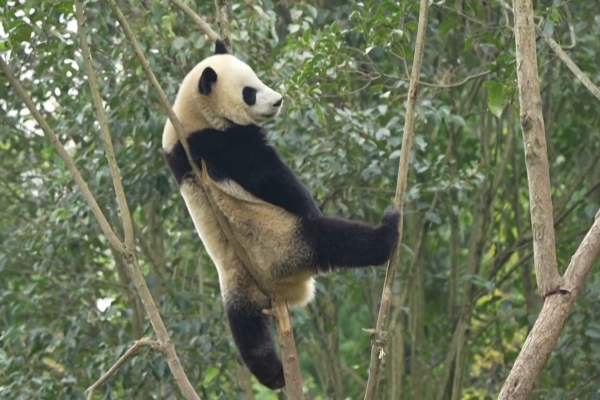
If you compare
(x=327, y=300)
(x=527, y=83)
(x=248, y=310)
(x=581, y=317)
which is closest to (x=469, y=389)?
(x=327, y=300)

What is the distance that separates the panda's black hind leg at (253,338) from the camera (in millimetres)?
4668

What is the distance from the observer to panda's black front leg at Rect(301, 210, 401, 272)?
446 centimetres

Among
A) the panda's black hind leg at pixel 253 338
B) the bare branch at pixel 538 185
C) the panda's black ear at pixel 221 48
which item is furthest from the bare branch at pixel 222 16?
the bare branch at pixel 538 185

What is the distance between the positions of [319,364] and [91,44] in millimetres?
4121

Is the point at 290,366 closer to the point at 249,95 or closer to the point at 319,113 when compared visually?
the point at 249,95

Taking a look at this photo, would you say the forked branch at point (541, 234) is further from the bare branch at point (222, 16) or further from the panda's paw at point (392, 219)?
the bare branch at point (222, 16)

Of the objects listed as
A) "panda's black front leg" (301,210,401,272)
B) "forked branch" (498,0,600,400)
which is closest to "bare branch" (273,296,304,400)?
"panda's black front leg" (301,210,401,272)

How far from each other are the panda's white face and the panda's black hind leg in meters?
0.90

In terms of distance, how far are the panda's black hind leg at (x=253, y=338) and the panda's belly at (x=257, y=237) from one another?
3.0 inches

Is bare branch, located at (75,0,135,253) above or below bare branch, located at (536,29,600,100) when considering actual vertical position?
below

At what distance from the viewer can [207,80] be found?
4.70 m

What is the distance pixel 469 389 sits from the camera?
9.44 m

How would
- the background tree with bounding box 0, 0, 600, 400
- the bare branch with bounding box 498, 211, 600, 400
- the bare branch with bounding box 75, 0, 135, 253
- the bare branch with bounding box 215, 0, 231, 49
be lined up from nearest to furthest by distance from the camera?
the bare branch with bounding box 498, 211, 600, 400
the bare branch with bounding box 75, 0, 135, 253
the bare branch with bounding box 215, 0, 231, 49
the background tree with bounding box 0, 0, 600, 400

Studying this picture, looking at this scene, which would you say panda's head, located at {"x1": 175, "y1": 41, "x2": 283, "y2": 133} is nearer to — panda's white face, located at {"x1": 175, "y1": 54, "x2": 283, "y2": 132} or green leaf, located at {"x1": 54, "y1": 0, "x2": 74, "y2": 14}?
panda's white face, located at {"x1": 175, "y1": 54, "x2": 283, "y2": 132}
